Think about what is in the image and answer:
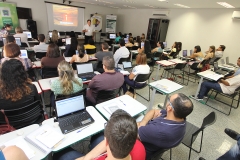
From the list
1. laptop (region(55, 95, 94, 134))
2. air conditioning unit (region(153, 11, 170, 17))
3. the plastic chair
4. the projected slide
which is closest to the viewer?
laptop (region(55, 95, 94, 134))

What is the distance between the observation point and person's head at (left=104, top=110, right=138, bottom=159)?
0.80m

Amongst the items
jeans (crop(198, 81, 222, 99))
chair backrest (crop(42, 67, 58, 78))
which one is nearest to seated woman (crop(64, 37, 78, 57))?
chair backrest (crop(42, 67, 58, 78))

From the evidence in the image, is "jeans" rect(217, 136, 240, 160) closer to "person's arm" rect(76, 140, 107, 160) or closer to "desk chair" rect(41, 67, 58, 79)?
"person's arm" rect(76, 140, 107, 160)

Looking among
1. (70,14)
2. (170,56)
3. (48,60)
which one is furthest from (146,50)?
(70,14)

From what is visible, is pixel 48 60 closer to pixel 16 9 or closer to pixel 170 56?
pixel 170 56

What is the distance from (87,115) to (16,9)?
8.37 metres

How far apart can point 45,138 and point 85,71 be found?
5.95 feet

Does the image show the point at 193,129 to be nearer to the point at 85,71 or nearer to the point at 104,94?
the point at 104,94

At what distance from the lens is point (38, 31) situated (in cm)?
824

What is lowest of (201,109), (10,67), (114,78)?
(201,109)

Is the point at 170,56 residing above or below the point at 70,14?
below

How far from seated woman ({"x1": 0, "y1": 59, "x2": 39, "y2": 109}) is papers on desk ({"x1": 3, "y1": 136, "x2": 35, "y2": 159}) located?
1.68 feet

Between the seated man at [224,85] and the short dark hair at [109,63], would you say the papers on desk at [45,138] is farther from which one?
the seated man at [224,85]

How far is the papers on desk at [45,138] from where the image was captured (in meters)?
1.15
